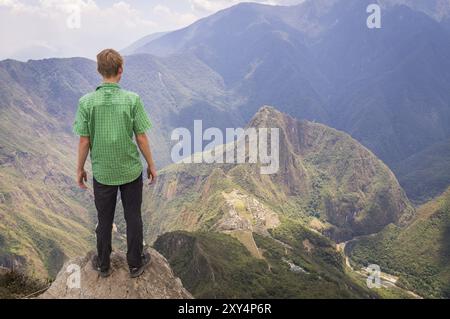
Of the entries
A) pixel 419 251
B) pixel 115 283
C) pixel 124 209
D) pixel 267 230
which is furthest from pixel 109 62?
pixel 419 251

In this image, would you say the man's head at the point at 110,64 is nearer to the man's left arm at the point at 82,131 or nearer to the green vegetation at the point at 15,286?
the man's left arm at the point at 82,131

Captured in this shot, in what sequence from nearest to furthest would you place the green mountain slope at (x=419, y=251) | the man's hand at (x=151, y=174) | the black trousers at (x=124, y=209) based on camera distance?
the black trousers at (x=124, y=209) < the man's hand at (x=151, y=174) < the green mountain slope at (x=419, y=251)

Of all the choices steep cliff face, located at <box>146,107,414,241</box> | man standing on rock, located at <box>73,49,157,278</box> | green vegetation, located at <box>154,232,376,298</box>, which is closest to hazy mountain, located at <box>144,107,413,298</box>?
green vegetation, located at <box>154,232,376,298</box>

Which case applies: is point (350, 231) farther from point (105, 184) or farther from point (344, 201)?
point (105, 184)

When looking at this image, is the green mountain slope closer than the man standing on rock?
No

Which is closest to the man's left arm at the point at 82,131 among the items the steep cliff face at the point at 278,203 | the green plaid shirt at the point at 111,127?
the green plaid shirt at the point at 111,127

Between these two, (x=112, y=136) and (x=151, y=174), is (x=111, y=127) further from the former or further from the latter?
(x=151, y=174)

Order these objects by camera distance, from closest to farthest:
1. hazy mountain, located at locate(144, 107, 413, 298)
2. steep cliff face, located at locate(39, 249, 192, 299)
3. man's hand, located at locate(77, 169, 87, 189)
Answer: man's hand, located at locate(77, 169, 87, 189), steep cliff face, located at locate(39, 249, 192, 299), hazy mountain, located at locate(144, 107, 413, 298)

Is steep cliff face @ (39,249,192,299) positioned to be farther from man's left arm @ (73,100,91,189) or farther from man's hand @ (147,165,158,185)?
man's left arm @ (73,100,91,189)
